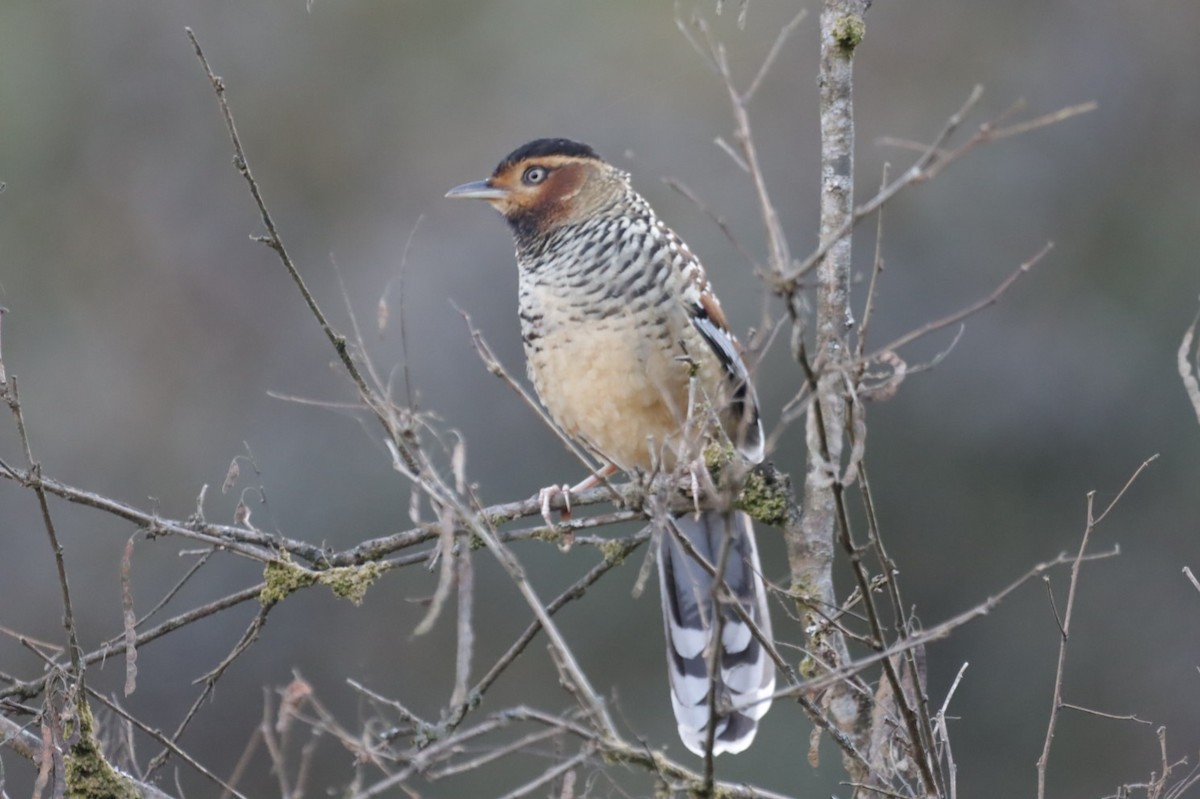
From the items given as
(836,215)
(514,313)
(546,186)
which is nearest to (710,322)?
(546,186)

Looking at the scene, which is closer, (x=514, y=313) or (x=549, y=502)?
(x=549, y=502)

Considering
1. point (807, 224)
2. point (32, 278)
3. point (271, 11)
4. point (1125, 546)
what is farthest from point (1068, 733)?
point (271, 11)

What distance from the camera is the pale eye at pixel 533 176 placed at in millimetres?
4090

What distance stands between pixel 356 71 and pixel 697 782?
10.4m

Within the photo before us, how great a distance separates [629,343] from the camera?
3586mm

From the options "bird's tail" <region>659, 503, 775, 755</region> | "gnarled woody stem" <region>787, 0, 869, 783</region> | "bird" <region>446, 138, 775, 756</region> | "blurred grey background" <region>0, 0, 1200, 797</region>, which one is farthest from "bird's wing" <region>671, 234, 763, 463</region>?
"blurred grey background" <region>0, 0, 1200, 797</region>

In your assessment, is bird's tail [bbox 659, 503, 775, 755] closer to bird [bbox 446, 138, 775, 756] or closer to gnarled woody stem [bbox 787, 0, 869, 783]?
bird [bbox 446, 138, 775, 756]

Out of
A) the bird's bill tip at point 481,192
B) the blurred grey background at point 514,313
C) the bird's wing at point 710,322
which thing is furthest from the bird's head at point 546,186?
the blurred grey background at point 514,313

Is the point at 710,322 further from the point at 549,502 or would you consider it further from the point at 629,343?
the point at 549,502

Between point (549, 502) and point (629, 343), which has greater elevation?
point (629, 343)

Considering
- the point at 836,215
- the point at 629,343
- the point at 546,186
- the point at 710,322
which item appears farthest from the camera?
the point at 546,186

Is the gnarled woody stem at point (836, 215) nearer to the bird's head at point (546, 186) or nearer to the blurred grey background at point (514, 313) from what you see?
the bird's head at point (546, 186)

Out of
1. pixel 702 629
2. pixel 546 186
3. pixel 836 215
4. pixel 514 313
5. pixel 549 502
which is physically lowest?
pixel 702 629

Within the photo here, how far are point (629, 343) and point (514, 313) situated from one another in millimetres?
5148
